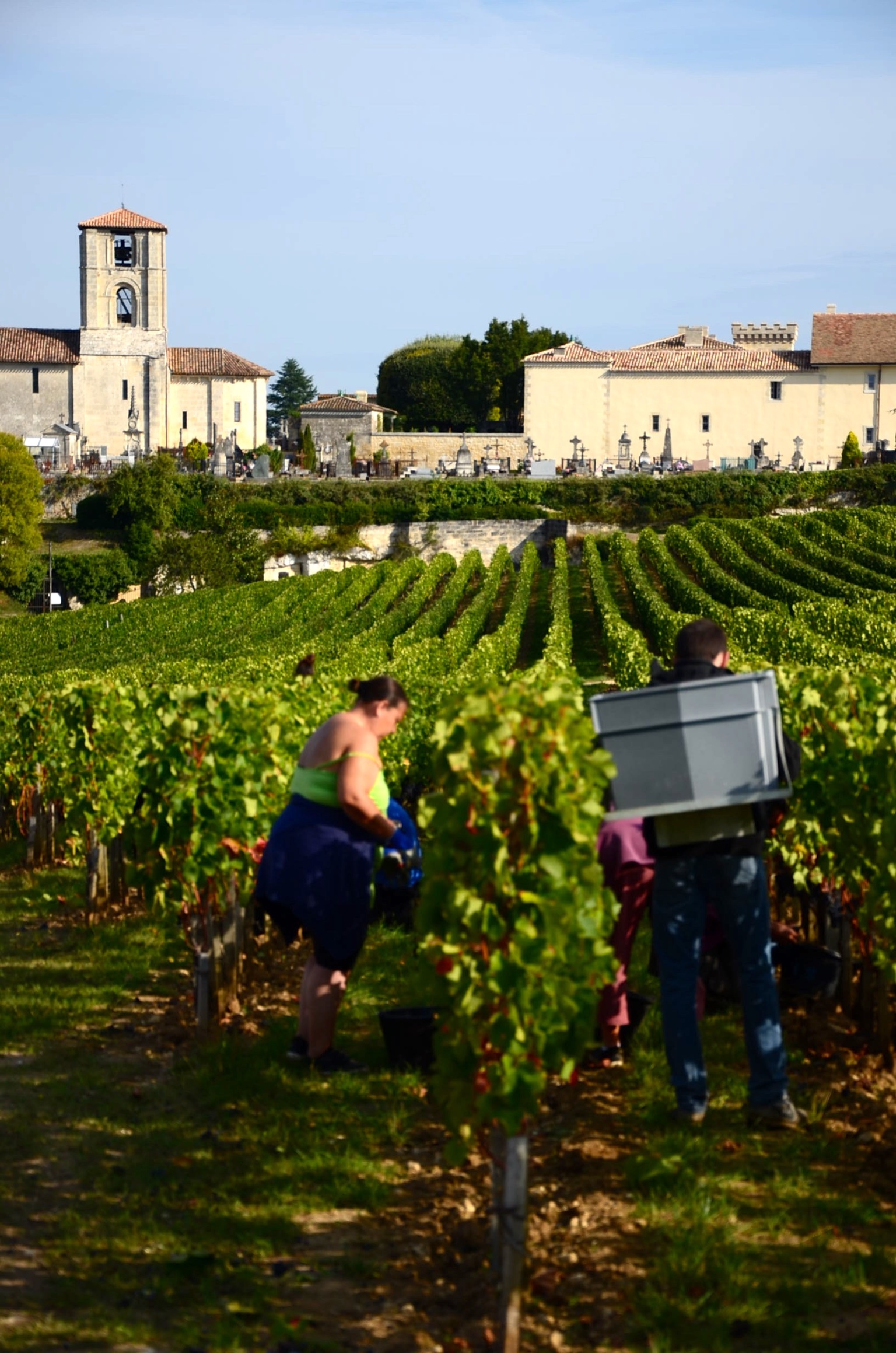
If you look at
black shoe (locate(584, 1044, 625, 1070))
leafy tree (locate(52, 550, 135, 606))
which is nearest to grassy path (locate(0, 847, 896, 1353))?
black shoe (locate(584, 1044, 625, 1070))

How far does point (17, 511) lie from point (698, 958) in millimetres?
49881

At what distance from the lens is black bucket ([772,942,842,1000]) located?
6.31 meters

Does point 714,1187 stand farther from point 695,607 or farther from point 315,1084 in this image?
point 695,607

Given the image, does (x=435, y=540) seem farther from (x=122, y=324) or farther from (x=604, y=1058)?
(x=604, y=1058)

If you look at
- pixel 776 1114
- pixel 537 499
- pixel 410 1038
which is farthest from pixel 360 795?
pixel 537 499

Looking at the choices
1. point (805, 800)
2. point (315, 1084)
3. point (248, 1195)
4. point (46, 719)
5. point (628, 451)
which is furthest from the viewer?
point (628, 451)

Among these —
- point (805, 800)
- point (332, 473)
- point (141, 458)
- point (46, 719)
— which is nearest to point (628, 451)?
point (332, 473)

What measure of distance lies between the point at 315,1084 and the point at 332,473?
56799 millimetres

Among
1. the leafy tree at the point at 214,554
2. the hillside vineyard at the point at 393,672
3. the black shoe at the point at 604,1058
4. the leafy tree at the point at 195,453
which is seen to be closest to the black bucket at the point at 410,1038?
the black shoe at the point at 604,1058

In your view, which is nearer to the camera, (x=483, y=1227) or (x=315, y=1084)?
(x=483, y=1227)

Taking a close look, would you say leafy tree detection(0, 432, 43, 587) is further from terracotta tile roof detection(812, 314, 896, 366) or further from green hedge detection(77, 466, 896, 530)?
terracotta tile roof detection(812, 314, 896, 366)

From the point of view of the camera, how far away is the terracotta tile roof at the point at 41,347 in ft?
220

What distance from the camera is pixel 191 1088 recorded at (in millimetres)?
6016

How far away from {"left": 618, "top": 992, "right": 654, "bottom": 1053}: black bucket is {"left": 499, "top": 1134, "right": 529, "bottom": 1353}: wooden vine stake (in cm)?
183
